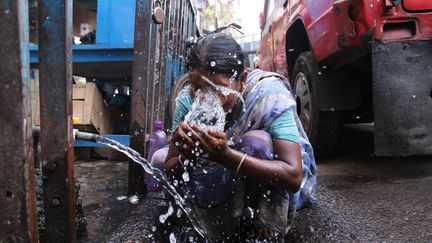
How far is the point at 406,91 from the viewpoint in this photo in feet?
8.21

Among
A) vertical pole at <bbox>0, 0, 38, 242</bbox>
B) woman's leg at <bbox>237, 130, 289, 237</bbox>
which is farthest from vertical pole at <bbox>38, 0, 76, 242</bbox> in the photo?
woman's leg at <bbox>237, 130, 289, 237</bbox>

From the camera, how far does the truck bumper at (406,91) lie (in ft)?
8.20

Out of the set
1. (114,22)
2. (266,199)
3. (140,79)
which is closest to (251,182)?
(266,199)

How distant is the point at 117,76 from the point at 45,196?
320 cm

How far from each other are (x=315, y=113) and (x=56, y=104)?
2445mm

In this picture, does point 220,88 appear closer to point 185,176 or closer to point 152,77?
point 185,176

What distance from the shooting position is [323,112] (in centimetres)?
341

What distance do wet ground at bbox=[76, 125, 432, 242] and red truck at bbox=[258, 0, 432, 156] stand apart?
0.33m

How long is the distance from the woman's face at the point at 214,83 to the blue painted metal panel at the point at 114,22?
2.35 metres

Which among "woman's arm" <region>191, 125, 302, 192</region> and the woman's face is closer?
"woman's arm" <region>191, 125, 302, 192</region>

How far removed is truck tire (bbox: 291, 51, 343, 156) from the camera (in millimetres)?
3382

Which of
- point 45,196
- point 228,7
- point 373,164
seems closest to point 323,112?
point 373,164

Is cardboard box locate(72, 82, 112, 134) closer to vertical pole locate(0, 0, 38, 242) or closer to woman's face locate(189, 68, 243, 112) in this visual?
woman's face locate(189, 68, 243, 112)

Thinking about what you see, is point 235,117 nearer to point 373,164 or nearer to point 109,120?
point 373,164
